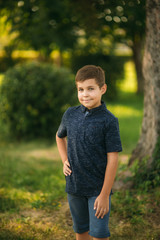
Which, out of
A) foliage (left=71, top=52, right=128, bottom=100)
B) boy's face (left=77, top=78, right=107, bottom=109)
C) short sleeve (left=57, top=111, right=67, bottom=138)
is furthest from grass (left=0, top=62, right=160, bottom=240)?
foliage (left=71, top=52, right=128, bottom=100)

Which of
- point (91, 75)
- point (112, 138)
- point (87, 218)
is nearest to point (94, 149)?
point (112, 138)

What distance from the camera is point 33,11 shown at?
199 inches

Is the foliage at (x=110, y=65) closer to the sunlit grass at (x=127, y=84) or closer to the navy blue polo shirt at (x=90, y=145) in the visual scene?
the sunlit grass at (x=127, y=84)

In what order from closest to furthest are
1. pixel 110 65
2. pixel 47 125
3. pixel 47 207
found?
pixel 47 207 → pixel 47 125 → pixel 110 65

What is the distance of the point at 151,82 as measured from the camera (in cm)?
359

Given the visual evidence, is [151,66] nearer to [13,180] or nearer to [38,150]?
[13,180]

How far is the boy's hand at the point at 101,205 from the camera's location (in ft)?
6.68

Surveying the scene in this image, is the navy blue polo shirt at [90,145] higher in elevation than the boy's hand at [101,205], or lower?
higher

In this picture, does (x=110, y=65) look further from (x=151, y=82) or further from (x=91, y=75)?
(x=91, y=75)

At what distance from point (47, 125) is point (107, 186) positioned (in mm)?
5001

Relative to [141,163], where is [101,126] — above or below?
above

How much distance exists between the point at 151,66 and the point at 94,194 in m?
2.05

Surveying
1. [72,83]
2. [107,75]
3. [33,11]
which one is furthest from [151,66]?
[107,75]

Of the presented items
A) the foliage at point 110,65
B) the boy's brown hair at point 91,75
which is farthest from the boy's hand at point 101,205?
the foliage at point 110,65
